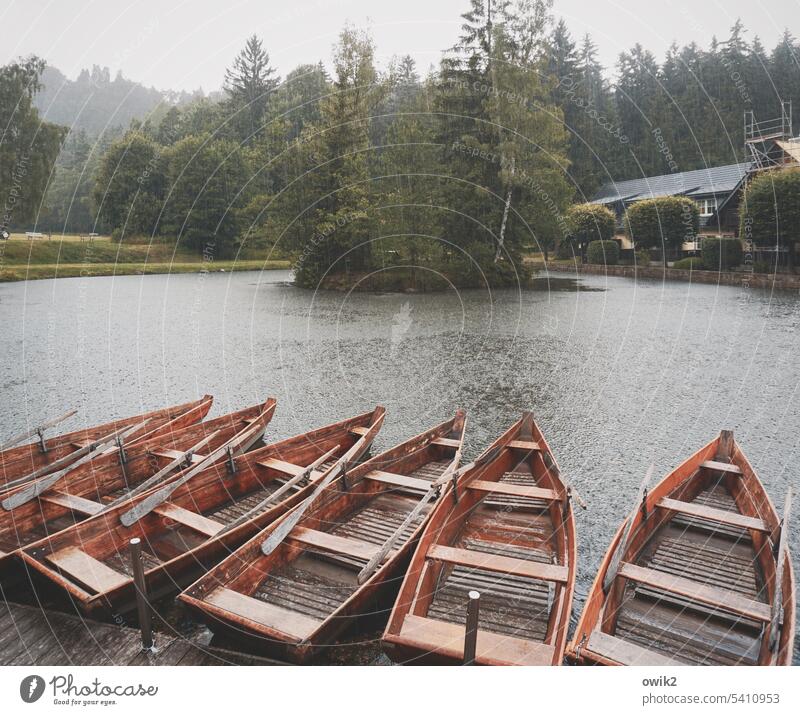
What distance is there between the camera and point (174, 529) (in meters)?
7.11

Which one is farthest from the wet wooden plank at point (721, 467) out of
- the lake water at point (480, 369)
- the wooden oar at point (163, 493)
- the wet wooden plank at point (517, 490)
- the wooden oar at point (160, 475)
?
the wooden oar at point (160, 475)

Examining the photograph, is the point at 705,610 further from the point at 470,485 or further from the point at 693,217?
the point at 693,217

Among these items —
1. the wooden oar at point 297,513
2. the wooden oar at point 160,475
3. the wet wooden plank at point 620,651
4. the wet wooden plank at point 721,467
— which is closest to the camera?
the wet wooden plank at point 620,651

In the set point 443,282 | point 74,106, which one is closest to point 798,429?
point 443,282

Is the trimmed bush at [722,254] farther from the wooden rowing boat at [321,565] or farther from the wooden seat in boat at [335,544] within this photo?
the wooden seat in boat at [335,544]

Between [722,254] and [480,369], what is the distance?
31.4m

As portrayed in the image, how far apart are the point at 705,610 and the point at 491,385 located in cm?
1026

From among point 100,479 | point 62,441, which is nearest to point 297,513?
point 100,479

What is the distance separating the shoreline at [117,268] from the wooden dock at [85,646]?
37.9 metres

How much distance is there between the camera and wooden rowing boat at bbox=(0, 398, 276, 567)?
6.84 metres

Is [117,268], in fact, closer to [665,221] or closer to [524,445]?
[665,221]

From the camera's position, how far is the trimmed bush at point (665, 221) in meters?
46.5

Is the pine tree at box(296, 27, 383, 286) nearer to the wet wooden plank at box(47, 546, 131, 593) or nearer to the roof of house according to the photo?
the roof of house

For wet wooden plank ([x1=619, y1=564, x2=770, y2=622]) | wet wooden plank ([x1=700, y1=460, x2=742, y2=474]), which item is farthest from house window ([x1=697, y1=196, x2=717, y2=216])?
wet wooden plank ([x1=619, y1=564, x2=770, y2=622])
